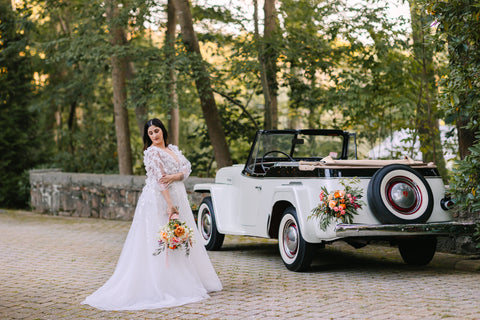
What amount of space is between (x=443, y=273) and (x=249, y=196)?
2842 mm

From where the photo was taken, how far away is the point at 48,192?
1722cm

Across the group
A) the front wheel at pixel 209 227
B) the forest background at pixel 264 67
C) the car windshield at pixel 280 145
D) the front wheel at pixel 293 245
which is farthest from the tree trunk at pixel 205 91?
the front wheel at pixel 293 245

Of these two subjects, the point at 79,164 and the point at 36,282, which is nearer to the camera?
the point at 36,282

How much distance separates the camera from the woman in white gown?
20.4 ft

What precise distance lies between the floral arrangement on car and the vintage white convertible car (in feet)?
0.16

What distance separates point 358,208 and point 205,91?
24.2 ft

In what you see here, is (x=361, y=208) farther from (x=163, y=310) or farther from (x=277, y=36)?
(x=277, y=36)

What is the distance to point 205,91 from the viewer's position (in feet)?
46.0

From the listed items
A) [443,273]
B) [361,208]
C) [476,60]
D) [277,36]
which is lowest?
[443,273]

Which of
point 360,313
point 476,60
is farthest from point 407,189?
point 360,313

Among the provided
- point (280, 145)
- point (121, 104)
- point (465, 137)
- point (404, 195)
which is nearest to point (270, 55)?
point (121, 104)

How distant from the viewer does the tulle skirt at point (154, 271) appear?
20.3ft

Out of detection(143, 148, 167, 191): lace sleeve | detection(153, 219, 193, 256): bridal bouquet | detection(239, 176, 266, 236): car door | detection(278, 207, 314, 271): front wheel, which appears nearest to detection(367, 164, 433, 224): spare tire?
detection(278, 207, 314, 271): front wheel

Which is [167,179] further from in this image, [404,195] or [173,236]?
[404,195]
